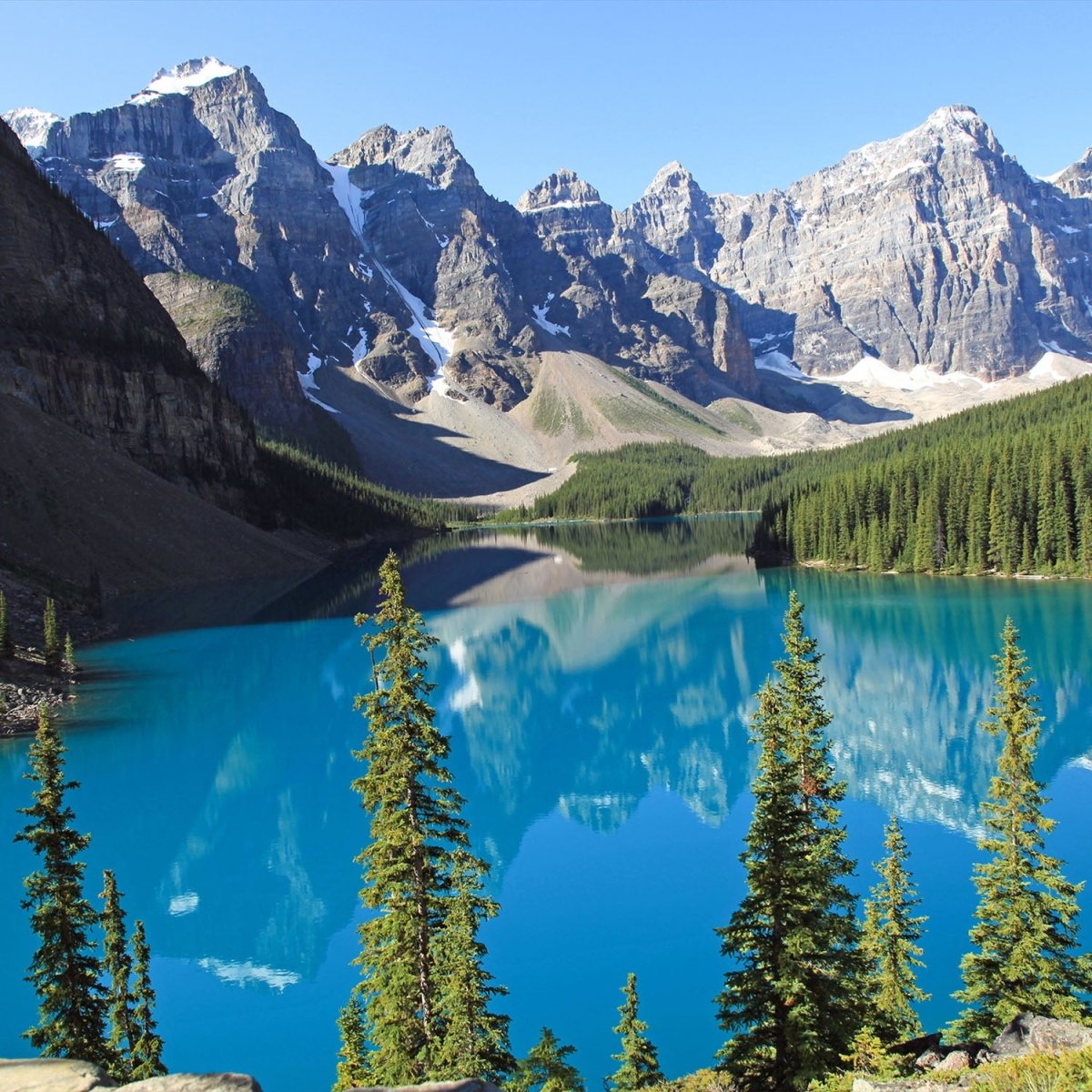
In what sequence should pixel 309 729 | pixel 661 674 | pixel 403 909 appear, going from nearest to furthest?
1. pixel 403 909
2. pixel 309 729
3. pixel 661 674

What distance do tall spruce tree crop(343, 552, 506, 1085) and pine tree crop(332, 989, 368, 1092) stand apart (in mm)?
192

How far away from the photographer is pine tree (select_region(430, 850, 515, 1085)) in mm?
12680

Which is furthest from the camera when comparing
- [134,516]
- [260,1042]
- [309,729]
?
[134,516]

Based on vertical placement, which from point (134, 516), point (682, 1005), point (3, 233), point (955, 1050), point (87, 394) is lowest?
point (682, 1005)

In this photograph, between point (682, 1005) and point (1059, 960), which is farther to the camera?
point (682, 1005)

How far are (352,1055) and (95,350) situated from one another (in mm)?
122007

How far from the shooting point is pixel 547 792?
111ft

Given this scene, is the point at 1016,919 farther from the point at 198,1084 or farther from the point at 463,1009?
the point at 198,1084

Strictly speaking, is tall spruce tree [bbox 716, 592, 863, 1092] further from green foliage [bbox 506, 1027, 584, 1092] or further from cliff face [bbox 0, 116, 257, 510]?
cliff face [bbox 0, 116, 257, 510]

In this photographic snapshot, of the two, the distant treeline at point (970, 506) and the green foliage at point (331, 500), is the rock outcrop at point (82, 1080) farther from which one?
the green foliage at point (331, 500)

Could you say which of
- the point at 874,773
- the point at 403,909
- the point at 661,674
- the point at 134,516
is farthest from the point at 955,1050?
the point at 134,516

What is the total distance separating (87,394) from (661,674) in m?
92.8

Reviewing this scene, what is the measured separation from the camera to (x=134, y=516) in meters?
93.1

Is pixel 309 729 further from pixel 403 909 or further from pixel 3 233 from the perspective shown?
pixel 3 233
